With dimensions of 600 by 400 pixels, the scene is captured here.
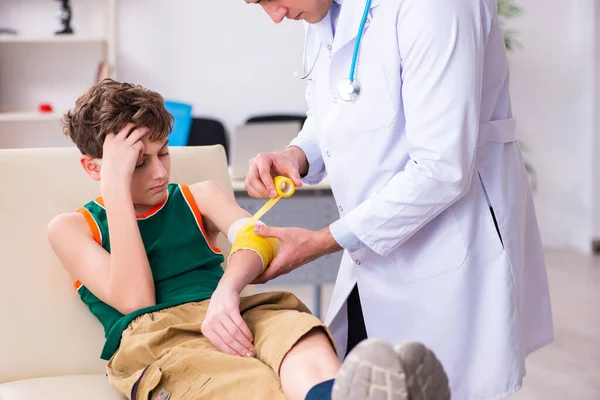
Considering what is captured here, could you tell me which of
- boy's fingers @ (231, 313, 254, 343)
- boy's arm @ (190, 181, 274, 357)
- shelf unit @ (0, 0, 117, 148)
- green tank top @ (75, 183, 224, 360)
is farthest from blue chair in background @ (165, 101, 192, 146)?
boy's fingers @ (231, 313, 254, 343)

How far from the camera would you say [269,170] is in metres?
1.47

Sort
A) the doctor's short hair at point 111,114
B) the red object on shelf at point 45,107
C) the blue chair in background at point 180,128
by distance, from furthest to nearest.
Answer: the red object on shelf at point 45,107 → the blue chair in background at point 180,128 → the doctor's short hair at point 111,114

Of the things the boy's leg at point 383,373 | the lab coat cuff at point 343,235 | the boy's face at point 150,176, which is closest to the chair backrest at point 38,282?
the boy's face at point 150,176

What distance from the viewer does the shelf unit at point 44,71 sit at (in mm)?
5066

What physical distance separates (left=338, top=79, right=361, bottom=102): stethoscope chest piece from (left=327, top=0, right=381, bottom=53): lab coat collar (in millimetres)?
79

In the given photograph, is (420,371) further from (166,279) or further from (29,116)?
(29,116)

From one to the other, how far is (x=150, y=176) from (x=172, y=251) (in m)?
Result: 0.16

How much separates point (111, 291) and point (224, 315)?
29 centimetres

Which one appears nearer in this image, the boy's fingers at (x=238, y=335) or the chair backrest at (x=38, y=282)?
the boy's fingers at (x=238, y=335)

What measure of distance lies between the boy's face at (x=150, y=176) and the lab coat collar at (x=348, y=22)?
436mm

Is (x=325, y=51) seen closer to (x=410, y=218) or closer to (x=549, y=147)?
(x=410, y=218)

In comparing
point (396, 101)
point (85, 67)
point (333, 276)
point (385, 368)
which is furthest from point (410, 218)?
point (85, 67)

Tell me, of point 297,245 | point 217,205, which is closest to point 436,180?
point 297,245

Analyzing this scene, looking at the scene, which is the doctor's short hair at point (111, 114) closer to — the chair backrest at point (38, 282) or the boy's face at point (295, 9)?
the chair backrest at point (38, 282)
